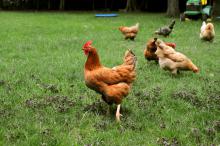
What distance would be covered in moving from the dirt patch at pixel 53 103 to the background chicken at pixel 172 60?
2.67 m

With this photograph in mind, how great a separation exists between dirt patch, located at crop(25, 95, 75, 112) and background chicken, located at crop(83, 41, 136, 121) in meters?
0.54

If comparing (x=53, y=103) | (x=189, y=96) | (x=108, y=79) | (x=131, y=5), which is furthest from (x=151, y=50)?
(x=131, y=5)

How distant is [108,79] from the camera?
211 inches

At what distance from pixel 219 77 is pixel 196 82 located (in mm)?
770

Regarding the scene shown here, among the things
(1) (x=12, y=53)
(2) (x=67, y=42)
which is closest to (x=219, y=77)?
(1) (x=12, y=53)

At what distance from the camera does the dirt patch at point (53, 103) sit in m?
5.69

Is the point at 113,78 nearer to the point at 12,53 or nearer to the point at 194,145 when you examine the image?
the point at 194,145

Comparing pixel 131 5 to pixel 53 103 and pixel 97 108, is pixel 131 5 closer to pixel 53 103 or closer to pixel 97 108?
pixel 53 103

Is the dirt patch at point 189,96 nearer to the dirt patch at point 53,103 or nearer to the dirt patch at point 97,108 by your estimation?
the dirt patch at point 97,108

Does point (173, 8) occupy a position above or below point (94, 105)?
above

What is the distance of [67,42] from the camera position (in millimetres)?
12992

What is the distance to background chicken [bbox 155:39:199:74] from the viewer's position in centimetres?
797

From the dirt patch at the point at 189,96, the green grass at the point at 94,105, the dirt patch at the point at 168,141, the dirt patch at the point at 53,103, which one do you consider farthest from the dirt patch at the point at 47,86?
the dirt patch at the point at 168,141

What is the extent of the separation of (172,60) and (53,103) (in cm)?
304
